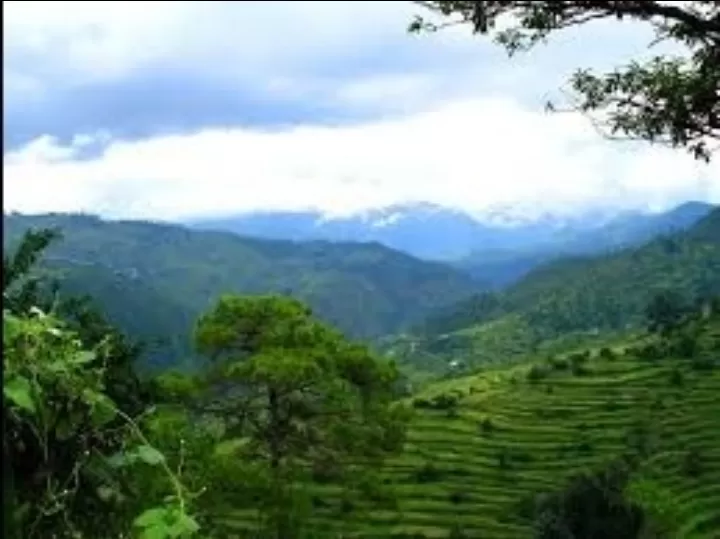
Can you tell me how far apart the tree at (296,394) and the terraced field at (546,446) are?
31156 mm

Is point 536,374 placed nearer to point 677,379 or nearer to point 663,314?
point 677,379

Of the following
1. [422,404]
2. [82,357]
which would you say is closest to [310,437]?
[82,357]

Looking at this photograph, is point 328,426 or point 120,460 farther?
point 328,426

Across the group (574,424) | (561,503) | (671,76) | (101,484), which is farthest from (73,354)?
(574,424)

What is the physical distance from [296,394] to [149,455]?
109 feet

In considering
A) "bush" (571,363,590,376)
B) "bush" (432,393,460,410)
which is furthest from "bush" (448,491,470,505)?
"bush" (571,363,590,376)

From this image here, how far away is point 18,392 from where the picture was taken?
4.01 metres

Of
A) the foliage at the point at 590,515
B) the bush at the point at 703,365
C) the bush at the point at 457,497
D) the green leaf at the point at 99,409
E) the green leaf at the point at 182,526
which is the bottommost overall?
the bush at the point at 457,497

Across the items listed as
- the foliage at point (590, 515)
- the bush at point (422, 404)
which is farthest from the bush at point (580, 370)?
the foliage at point (590, 515)

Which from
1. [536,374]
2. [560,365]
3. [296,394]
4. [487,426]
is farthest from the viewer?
[560,365]

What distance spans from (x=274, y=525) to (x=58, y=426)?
3224 centimetres

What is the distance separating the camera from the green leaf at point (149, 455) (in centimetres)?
492

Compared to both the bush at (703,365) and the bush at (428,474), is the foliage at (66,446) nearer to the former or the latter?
the bush at (428,474)

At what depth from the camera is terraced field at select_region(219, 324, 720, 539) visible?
275 feet
